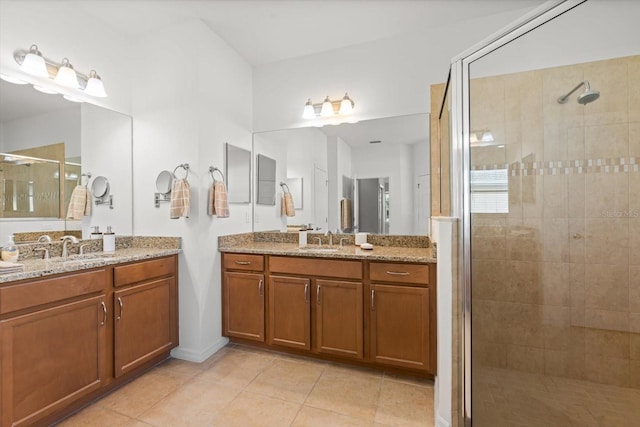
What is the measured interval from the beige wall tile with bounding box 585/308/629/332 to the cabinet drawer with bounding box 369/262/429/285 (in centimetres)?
101

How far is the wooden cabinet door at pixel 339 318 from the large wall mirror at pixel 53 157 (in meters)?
1.81

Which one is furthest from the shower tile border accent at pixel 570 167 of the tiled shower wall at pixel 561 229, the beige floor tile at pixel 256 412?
the beige floor tile at pixel 256 412

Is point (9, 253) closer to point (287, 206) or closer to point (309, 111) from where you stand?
point (287, 206)

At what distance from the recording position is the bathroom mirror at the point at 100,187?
7.71 feet

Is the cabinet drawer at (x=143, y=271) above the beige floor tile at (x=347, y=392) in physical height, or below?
above

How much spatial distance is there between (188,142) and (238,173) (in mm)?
574

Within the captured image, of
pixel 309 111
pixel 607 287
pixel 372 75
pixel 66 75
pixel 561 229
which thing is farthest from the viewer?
pixel 309 111

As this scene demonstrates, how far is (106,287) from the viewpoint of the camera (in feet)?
6.14

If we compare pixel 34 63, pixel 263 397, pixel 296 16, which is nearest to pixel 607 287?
pixel 263 397

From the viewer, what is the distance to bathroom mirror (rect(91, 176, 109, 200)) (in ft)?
7.71

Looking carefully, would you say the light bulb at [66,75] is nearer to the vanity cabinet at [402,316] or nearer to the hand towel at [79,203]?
the hand towel at [79,203]

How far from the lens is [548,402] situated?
1.75 meters

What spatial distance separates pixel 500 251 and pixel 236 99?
104 inches

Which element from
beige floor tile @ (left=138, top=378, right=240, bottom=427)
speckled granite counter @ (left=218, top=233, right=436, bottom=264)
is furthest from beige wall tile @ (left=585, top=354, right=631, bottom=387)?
beige floor tile @ (left=138, top=378, right=240, bottom=427)
